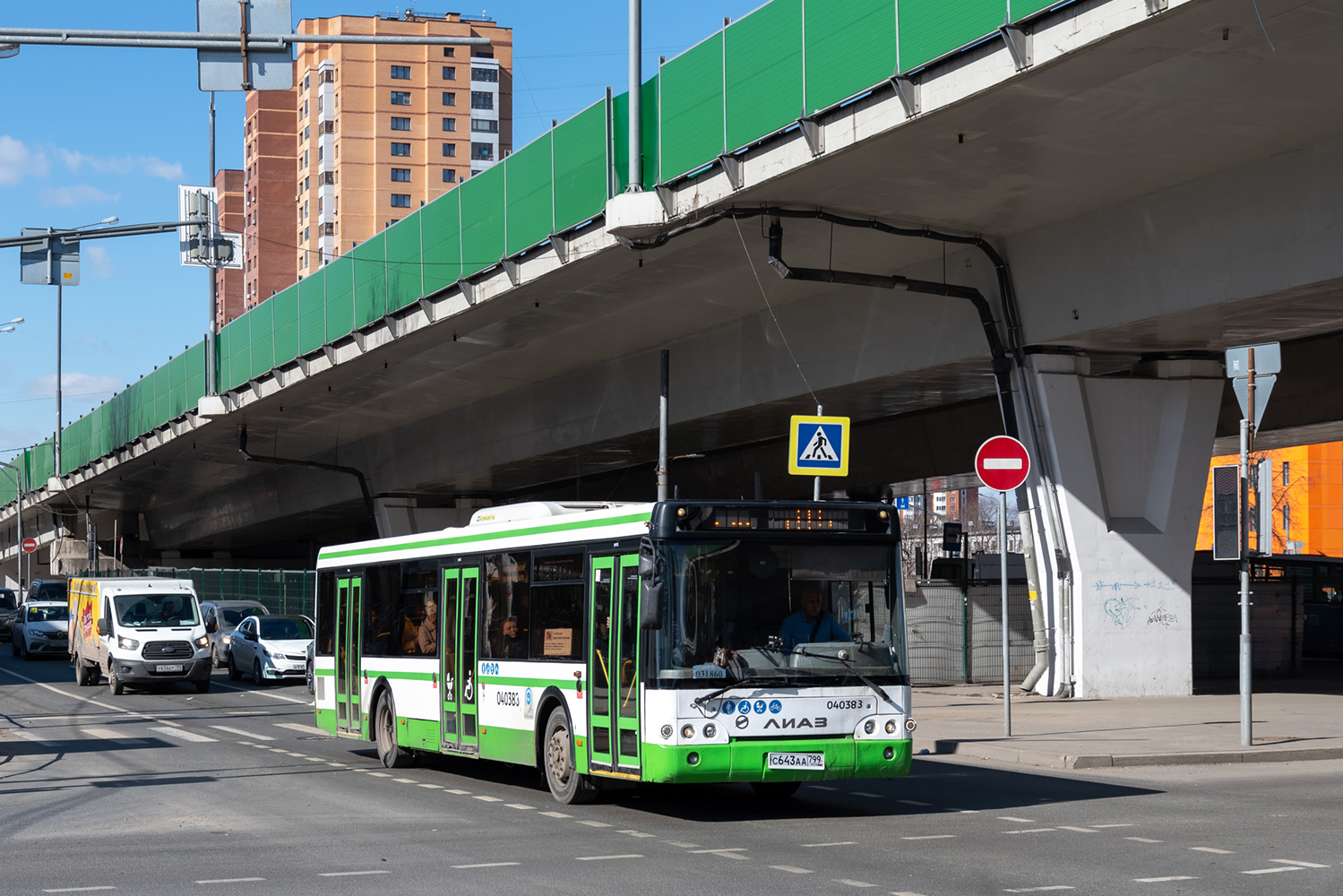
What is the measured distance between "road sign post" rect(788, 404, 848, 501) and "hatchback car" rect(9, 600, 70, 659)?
30.6m

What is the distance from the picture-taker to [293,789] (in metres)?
14.4

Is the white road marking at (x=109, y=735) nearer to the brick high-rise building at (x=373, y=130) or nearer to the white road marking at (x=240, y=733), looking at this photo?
the white road marking at (x=240, y=733)

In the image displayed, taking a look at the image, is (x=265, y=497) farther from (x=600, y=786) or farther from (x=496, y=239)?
(x=600, y=786)

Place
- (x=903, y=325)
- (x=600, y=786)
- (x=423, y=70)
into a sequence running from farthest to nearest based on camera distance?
(x=423, y=70), (x=903, y=325), (x=600, y=786)

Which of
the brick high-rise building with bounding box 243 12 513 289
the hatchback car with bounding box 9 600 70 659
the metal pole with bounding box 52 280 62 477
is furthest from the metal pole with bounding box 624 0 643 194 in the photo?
the brick high-rise building with bounding box 243 12 513 289

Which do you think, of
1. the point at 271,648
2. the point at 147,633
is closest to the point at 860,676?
the point at 147,633

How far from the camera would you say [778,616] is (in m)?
11.8

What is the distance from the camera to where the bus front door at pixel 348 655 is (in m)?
17.8

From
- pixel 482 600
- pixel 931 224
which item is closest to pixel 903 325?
pixel 931 224

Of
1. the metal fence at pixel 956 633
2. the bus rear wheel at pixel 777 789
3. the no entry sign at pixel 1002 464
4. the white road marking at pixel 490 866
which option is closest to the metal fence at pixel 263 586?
the metal fence at pixel 956 633

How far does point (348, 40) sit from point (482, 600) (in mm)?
5125

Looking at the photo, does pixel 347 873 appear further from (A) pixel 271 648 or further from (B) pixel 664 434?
(A) pixel 271 648

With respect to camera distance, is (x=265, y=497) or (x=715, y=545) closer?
(x=715, y=545)

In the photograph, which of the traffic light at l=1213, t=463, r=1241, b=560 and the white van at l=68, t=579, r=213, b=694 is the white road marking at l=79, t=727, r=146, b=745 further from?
the traffic light at l=1213, t=463, r=1241, b=560
